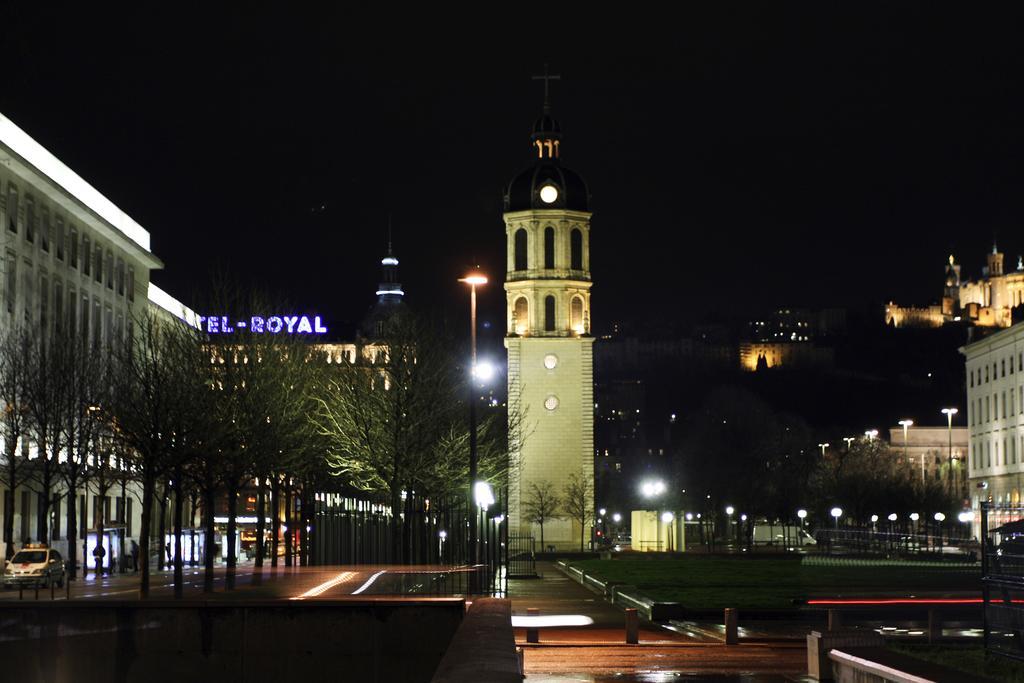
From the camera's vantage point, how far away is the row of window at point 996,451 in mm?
132375

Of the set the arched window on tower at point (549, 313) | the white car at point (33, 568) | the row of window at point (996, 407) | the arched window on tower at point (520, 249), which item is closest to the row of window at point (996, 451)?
the row of window at point (996, 407)

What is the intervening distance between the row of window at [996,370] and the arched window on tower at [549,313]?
35.5 meters

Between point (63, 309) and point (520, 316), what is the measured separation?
150 feet

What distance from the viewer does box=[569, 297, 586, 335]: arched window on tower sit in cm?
13162

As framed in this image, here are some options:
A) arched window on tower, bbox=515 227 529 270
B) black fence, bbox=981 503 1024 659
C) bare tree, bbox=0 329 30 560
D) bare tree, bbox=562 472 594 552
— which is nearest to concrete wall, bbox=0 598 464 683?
black fence, bbox=981 503 1024 659

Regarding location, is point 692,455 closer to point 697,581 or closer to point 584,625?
point 697,581

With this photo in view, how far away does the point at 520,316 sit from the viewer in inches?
5197

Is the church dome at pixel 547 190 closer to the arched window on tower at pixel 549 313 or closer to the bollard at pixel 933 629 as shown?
the arched window on tower at pixel 549 313

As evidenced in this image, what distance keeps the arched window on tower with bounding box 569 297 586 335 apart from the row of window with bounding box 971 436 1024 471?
34.4m

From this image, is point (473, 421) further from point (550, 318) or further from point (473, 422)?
point (550, 318)

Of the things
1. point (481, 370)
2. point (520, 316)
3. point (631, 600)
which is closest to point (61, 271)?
point (481, 370)

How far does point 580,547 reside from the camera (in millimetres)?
131625

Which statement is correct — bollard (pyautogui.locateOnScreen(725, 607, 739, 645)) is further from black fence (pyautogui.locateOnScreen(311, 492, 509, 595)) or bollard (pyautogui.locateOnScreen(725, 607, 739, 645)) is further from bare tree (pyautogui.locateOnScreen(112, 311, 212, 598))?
bare tree (pyautogui.locateOnScreen(112, 311, 212, 598))

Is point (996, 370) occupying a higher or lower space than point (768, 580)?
higher
